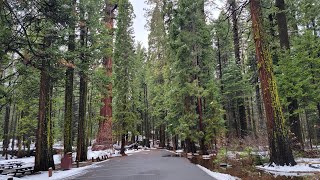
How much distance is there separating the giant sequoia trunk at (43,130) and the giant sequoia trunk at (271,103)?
429 inches

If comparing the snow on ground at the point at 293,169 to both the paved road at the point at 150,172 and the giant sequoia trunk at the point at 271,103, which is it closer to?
the giant sequoia trunk at the point at 271,103

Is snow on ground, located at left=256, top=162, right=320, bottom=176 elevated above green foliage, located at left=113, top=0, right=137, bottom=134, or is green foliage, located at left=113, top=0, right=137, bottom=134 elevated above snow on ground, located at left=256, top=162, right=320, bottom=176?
green foliage, located at left=113, top=0, right=137, bottom=134

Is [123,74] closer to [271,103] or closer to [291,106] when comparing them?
[291,106]

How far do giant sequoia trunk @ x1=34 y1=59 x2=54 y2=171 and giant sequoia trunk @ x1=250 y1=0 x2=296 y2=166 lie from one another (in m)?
10.9

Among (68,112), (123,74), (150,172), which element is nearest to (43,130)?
(68,112)

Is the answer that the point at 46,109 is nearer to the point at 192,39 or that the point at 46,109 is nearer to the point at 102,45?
the point at 102,45

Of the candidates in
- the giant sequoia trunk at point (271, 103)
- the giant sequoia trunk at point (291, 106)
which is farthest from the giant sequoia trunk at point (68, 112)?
the giant sequoia trunk at point (291, 106)

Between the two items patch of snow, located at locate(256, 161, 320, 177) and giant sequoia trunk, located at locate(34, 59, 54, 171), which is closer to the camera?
patch of snow, located at locate(256, 161, 320, 177)

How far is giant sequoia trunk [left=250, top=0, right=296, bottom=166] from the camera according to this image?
424 inches

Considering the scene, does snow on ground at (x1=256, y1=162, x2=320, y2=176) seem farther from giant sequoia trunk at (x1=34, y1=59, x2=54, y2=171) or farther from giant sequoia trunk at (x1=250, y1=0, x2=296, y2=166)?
giant sequoia trunk at (x1=34, y1=59, x2=54, y2=171)

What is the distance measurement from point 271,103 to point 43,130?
40.1ft

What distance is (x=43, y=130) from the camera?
1461 cm

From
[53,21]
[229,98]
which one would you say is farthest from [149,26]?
[53,21]

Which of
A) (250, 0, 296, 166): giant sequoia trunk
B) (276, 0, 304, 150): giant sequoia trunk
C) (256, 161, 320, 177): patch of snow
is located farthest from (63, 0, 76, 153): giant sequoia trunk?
(276, 0, 304, 150): giant sequoia trunk
